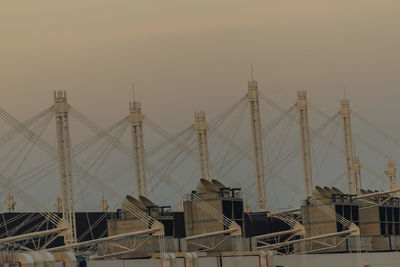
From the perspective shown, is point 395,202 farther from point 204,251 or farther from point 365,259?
point 204,251

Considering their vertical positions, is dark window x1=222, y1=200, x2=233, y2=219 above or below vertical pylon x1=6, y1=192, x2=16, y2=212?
below

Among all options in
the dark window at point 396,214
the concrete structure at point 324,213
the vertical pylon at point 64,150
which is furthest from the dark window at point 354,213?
the vertical pylon at point 64,150

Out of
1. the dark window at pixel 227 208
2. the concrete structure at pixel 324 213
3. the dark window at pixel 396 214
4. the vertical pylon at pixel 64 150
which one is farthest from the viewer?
the dark window at pixel 396 214

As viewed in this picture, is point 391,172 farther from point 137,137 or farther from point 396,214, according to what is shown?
point 137,137

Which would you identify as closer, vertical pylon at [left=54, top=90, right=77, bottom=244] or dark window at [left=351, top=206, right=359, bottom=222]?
vertical pylon at [left=54, top=90, right=77, bottom=244]

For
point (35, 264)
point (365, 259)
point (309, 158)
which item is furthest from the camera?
point (309, 158)

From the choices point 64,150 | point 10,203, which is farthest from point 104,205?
point 64,150

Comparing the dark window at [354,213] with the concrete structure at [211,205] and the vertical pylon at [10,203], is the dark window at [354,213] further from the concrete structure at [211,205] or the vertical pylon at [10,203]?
the vertical pylon at [10,203]

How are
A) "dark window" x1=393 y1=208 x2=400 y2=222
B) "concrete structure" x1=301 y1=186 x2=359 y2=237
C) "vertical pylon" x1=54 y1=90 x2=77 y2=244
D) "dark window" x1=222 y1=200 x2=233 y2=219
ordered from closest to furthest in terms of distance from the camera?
"vertical pylon" x1=54 y1=90 x2=77 y2=244 < "dark window" x1=222 y1=200 x2=233 y2=219 < "concrete structure" x1=301 y1=186 x2=359 y2=237 < "dark window" x1=393 y1=208 x2=400 y2=222

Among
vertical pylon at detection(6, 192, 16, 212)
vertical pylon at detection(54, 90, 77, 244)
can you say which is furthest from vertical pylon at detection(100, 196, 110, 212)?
vertical pylon at detection(54, 90, 77, 244)

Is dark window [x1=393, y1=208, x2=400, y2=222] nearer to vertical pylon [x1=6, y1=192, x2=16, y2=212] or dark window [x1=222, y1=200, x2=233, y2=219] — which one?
dark window [x1=222, y1=200, x2=233, y2=219]

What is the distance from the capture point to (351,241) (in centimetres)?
10281

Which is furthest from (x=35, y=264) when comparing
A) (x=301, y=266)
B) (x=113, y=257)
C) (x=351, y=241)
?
(x=351, y=241)

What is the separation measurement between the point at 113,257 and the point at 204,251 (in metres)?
9.99
